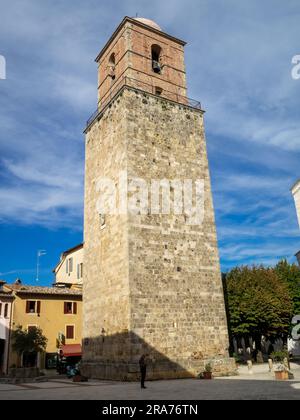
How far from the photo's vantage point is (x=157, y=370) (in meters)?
15.0

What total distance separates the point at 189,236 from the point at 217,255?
1.86m

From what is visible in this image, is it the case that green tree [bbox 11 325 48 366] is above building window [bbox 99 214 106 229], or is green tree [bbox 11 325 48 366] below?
below

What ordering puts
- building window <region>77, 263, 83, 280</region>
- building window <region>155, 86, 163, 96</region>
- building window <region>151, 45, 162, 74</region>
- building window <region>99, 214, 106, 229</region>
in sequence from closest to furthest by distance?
building window <region>99, 214, 106, 229</region>
building window <region>155, 86, 163, 96</region>
building window <region>151, 45, 162, 74</region>
building window <region>77, 263, 83, 280</region>

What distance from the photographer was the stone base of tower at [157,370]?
1468cm

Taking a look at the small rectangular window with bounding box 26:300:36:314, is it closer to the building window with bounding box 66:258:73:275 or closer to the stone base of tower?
the building window with bounding box 66:258:73:275

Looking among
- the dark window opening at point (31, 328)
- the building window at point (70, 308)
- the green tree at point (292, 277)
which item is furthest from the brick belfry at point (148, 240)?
the green tree at point (292, 277)

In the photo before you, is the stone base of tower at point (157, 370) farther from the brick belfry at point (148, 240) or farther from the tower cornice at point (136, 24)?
the tower cornice at point (136, 24)

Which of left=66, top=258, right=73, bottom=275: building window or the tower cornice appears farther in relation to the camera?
left=66, top=258, right=73, bottom=275: building window

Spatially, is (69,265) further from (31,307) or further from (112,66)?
(112,66)

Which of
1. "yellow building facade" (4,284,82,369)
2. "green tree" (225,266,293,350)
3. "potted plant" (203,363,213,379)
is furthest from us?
"green tree" (225,266,293,350)

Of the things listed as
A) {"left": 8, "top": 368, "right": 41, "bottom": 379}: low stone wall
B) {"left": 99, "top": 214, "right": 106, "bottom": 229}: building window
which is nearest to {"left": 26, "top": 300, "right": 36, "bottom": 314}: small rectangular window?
{"left": 8, "top": 368, "right": 41, "bottom": 379}: low stone wall

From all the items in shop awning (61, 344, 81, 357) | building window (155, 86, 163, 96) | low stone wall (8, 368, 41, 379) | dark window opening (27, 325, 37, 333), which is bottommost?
low stone wall (8, 368, 41, 379)

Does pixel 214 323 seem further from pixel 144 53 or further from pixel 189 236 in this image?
pixel 144 53

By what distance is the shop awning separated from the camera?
83.3 ft
